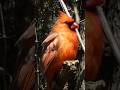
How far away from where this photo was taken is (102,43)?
1574 millimetres

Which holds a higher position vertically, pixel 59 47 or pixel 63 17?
pixel 63 17

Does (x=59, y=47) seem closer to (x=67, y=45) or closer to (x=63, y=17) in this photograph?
(x=67, y=45)

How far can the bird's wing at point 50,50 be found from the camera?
1336 mm

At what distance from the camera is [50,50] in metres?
1.41

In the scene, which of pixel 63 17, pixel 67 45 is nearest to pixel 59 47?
pixel 67 45

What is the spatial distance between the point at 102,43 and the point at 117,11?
412mm

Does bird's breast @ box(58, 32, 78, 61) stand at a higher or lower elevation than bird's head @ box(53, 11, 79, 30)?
lower

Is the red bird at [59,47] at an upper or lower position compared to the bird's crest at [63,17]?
lower

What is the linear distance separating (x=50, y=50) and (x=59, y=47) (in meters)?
0.10

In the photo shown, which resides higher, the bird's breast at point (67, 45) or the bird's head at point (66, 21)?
the bird's head at point (66, 21)

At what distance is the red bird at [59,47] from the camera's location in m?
1.38

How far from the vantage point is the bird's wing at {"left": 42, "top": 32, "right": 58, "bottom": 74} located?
1.34 m

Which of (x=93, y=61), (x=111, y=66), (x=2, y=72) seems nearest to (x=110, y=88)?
(x=111, y=66)

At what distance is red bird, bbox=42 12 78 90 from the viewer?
138 cm
